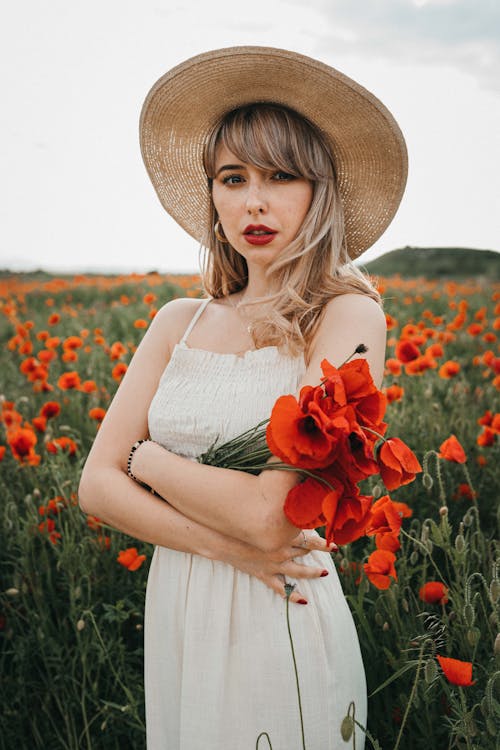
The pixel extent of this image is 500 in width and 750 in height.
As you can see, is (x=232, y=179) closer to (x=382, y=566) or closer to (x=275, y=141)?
(x=275, y=141)

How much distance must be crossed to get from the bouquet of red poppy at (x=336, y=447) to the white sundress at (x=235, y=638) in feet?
1.78

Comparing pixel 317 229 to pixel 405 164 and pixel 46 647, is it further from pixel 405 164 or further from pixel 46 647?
pixel 46 647

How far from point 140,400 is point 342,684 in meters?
0.83

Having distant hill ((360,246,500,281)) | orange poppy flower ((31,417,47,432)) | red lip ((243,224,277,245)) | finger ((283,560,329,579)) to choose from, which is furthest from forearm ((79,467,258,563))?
distant hill ((360,246,500,281))

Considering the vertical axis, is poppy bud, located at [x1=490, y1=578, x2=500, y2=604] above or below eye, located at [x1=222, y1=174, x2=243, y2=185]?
below

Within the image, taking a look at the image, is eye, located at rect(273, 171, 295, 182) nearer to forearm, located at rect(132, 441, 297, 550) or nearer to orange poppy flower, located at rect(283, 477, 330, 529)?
forearm, located at rect(132, 441, 297, 550)

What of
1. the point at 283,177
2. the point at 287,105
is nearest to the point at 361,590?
the point at 283,177

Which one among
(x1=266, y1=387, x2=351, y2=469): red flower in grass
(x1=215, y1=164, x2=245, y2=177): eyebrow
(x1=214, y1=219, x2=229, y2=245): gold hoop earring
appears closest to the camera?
(x1=266, y1=387, x2=351, y2=469): red flower in grass

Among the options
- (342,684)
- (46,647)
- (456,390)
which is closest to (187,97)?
(342,684)

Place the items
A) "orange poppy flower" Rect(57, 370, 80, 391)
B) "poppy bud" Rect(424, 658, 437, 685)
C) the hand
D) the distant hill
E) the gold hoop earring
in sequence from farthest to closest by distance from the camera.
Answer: the distant hill → "orange poppy flower" Rect(57, 370, 80, 391) → the gold hoop earring → the hand → "poppy bud" Rect(424, 658, 437, 685)

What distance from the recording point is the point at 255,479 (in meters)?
1.22

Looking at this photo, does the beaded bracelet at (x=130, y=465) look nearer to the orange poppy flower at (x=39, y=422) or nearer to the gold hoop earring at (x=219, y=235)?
the gold hoop earring at (x=219, y=235)

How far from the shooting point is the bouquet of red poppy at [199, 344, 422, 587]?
832mm

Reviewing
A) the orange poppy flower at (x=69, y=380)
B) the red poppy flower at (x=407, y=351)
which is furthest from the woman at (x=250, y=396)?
the orange poppy flower at (x=69, y=380)
